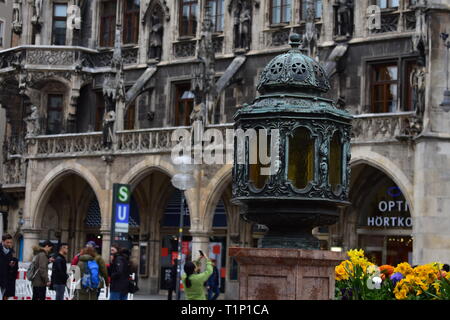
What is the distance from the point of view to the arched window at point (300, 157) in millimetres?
10336

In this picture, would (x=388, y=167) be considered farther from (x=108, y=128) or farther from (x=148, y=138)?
(x=108, y=128)

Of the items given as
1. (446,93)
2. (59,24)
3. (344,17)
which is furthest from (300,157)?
(59,24)

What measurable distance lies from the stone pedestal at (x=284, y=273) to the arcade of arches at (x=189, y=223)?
17.3 m

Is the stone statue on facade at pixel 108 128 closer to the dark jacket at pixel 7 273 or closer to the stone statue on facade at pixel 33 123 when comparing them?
the stone statue on facade at pixel 33 123

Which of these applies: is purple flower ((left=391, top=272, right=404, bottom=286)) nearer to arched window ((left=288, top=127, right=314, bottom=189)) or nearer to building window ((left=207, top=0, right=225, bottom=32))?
arched window ((left=288, top=127, right=314, bottom=189))

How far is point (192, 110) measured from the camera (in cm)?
3497

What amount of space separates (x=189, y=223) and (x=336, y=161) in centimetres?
2597

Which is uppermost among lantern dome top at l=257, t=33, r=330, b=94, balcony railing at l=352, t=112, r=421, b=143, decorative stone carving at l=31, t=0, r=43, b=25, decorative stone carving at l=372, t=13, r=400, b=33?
decorative stone carving at l=31, t=0, r=43, b=25

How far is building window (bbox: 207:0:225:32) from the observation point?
1391 inches

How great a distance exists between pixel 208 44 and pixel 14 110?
9868 mm

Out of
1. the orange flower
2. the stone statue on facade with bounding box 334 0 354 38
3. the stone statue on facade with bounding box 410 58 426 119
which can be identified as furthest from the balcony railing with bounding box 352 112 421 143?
the orange flower

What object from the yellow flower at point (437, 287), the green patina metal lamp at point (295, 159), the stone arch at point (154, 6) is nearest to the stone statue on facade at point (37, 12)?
the stone arch at point (154, 6)

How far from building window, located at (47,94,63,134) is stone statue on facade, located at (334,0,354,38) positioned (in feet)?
37.6

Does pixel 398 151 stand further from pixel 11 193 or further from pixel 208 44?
pixel 11 193
